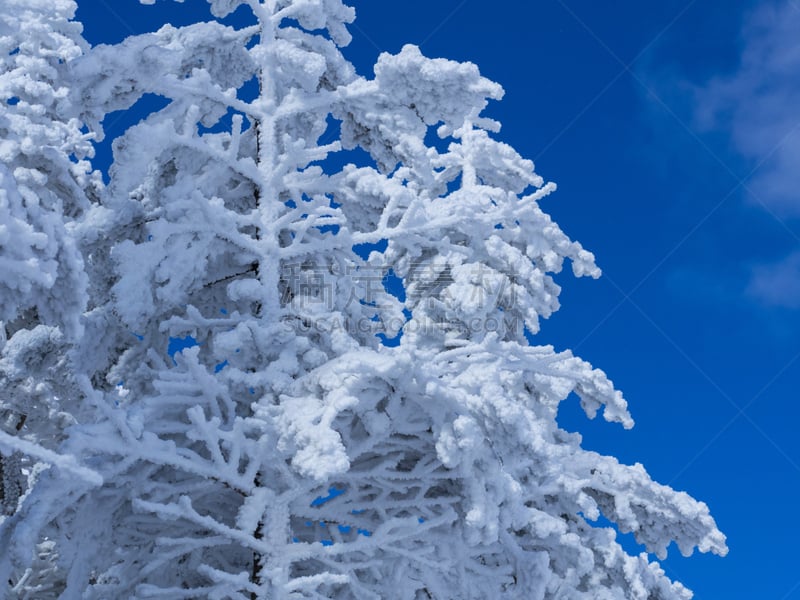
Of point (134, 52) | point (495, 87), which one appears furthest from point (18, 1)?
point (495, 87)

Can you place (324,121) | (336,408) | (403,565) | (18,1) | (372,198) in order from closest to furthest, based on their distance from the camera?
(336,408), (403,565), (372,198), (324,121), (18,1)

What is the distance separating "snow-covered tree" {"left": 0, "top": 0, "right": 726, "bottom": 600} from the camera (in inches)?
214

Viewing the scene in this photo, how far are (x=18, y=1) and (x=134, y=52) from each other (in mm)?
4636

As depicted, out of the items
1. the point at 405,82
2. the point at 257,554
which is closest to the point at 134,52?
the point at 405,82

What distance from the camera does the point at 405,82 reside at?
25.9ft

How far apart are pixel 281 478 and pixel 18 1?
8095 mm

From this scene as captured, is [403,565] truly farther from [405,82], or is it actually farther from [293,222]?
[405,82]

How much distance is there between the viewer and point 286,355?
6449 millimetres

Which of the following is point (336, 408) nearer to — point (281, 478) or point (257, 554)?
point (281, 478)

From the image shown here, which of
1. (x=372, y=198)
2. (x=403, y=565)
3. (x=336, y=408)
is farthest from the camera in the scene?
(x=372, y=198)

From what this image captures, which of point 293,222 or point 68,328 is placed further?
point 293,222

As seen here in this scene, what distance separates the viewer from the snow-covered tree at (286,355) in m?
5.45

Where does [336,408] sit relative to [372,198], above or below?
below

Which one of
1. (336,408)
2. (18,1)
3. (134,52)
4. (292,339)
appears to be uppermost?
(18,1)
